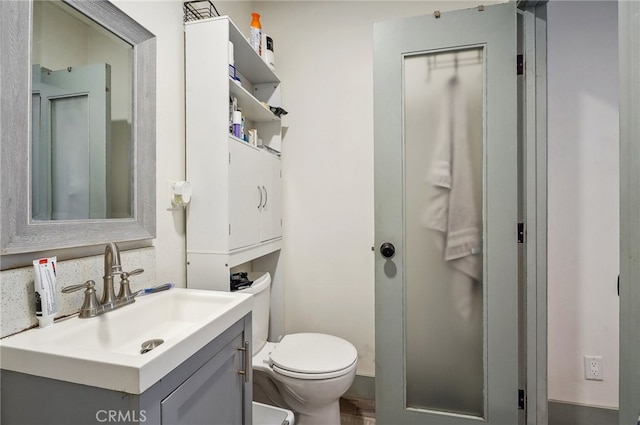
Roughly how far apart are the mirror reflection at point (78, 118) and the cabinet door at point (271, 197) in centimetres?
70

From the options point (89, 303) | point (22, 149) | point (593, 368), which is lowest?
point (593, 368)

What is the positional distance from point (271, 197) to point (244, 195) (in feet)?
1.14

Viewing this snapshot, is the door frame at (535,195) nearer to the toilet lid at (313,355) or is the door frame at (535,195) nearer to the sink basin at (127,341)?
the toilet lid at (313,355)

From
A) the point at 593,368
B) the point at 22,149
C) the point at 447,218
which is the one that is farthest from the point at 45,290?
the point at 593,368

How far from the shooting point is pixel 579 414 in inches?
64.6

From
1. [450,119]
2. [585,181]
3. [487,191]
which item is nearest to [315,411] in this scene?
[487,191]

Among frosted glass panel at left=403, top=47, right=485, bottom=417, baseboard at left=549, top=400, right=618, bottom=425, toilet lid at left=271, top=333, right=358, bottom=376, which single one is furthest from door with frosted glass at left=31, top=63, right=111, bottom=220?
baseboard at left=549, top=400, right=618, bottom=425

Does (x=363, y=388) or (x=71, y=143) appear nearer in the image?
(x=71, y=143)

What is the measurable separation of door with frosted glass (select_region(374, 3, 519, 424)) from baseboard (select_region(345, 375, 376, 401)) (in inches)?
15.1

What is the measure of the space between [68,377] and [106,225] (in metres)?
0.51

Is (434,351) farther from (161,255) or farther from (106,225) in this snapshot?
(106,225)

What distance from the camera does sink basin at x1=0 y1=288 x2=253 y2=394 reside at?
613 millimetres

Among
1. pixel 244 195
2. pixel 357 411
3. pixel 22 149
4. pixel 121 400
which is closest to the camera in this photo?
pixel 121 400

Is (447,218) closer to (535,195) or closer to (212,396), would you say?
(535,195)
